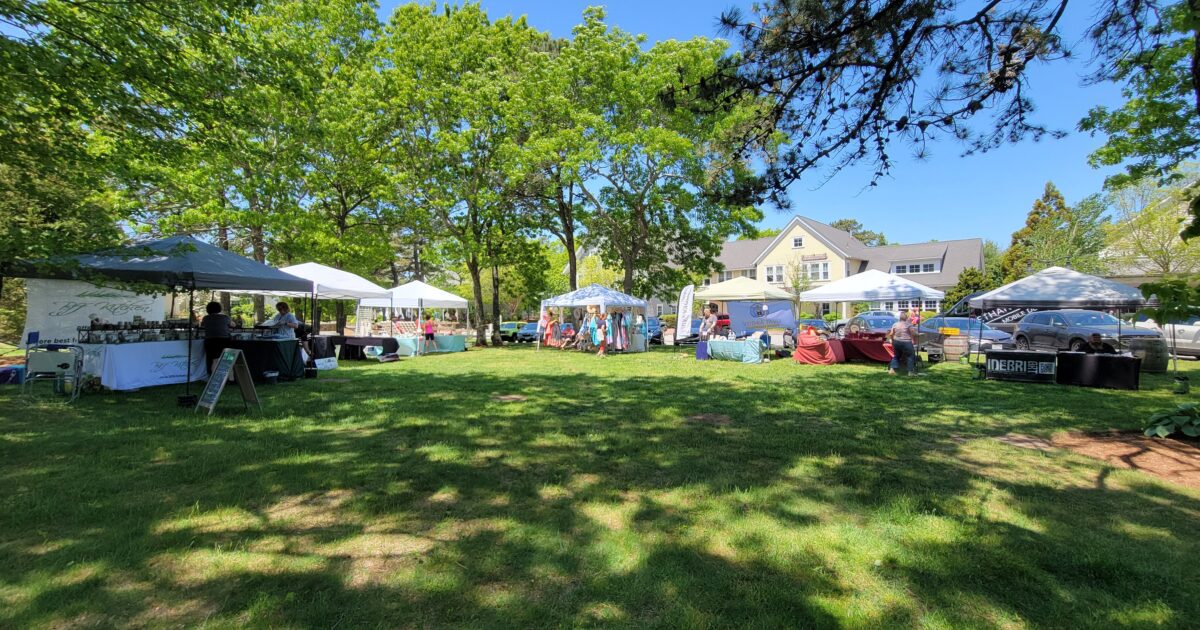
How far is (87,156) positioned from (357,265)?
608 inches

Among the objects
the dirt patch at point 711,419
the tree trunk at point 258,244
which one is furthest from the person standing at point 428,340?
the dirt patch at point 711,419

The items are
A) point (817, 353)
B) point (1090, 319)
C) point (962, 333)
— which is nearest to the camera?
point (817, 353)

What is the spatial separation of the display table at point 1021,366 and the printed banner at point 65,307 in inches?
799

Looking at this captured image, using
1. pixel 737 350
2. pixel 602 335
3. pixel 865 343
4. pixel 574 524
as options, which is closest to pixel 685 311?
pixel 602 335

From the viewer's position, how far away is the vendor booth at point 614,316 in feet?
61.3

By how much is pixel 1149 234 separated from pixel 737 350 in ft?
84.7

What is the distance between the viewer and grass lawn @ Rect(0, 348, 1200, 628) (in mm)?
2598

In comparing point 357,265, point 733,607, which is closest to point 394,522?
point 733,607

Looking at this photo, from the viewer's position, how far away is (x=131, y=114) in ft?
19.7

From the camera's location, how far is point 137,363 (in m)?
8.03

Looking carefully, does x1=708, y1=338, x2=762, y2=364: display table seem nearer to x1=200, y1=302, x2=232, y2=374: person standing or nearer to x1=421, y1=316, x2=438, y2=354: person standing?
x1=421, y1=316, x2=438, y2=354: person standing

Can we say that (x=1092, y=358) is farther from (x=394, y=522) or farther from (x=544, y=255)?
(x=544, y=255)

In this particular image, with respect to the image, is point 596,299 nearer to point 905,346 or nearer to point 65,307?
point 905,346

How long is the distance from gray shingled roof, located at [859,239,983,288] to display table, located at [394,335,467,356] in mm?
39813
